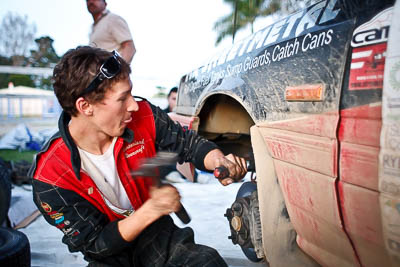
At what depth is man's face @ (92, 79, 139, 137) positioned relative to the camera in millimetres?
1444

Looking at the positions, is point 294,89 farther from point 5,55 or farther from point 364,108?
point 5,55

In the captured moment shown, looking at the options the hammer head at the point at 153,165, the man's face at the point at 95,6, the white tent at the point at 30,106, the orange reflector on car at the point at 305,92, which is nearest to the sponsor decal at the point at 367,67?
the orange reflector on car at the point at 305,92

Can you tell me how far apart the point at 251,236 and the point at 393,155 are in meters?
0.96

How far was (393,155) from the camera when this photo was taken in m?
0.89

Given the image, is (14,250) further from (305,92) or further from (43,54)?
(43,54)

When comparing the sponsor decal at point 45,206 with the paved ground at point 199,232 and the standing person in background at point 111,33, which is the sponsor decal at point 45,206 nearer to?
the paved ground at point 199,232

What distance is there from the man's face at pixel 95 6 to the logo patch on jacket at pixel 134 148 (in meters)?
2.48

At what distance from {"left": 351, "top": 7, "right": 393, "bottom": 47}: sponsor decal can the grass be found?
19.7 feet

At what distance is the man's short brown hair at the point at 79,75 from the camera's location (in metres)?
1.41

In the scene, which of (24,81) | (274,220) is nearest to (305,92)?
(274,220)

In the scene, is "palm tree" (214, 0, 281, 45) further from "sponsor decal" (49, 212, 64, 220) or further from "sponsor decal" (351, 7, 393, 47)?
"sponsor decal" (49, 212, 64, 220)

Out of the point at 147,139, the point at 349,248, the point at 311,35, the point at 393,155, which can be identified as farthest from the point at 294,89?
the point at 147,139

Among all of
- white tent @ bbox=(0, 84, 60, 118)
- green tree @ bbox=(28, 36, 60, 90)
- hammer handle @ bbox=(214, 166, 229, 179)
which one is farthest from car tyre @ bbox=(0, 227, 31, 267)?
green tree @ bbox=(28, 36, 60, 90)

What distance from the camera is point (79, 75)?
4.63 ft
